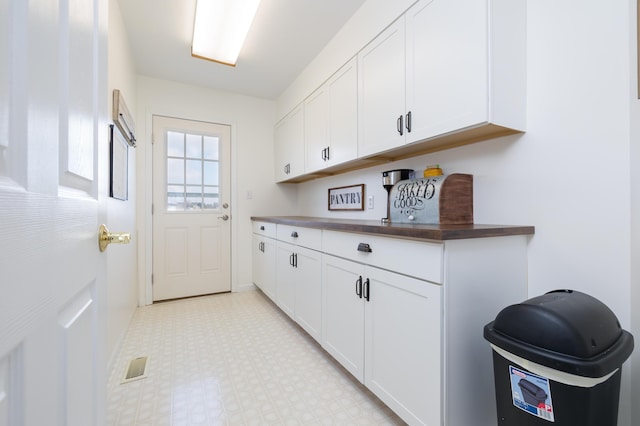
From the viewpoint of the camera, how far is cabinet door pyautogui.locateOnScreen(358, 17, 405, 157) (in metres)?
1.64

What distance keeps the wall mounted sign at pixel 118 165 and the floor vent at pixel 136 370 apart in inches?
43.8

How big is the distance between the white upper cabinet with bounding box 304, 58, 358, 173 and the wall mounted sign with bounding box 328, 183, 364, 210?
0.33 metres

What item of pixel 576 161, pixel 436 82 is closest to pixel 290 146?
pixel 436 82

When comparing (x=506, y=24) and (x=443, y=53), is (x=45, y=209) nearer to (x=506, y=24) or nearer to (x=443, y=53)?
(x=443, y=53)

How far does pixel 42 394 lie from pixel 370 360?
1310 mm

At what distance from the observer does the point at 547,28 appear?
1.28m

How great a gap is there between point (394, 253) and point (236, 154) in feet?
9.06

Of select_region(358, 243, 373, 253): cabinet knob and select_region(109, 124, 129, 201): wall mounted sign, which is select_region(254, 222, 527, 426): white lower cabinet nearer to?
select_region(358, 243, 373, 253): cabinet knob

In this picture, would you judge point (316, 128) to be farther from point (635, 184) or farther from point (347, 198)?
point (635, 184)

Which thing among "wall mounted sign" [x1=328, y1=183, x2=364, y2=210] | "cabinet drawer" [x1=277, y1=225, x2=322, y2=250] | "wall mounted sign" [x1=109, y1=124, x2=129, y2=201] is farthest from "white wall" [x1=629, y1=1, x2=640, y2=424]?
"wall mounted sign" [x1=109, y1=124, x2=129, y2=201]

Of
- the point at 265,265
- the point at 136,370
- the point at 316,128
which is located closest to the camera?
the point at 136,370

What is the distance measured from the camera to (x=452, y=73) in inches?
52.9

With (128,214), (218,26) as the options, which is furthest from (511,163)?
(128,214)

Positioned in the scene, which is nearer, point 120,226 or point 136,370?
point 136,370
